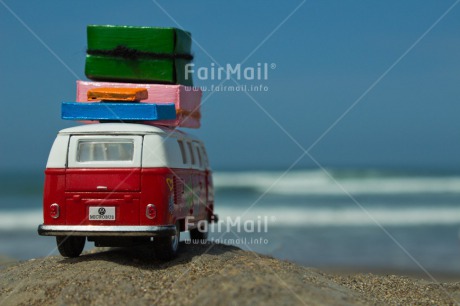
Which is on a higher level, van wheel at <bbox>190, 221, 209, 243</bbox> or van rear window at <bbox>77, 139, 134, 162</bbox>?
van rear window at <bbox>77, 139, 134, 162</bbox>

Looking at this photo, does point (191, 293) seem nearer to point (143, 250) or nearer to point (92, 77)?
point (143, 250)

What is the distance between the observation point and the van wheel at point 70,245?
11.8m

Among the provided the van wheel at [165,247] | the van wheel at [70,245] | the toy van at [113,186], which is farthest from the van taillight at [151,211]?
the van wheel at [70,245]

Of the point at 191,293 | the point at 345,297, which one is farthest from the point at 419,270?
the point at 191,293

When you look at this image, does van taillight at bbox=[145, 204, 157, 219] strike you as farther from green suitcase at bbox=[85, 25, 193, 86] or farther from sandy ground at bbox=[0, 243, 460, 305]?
green suitcase at bbox=[85, 25, 193, 86]

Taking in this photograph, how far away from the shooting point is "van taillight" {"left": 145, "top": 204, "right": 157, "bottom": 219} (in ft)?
35.8

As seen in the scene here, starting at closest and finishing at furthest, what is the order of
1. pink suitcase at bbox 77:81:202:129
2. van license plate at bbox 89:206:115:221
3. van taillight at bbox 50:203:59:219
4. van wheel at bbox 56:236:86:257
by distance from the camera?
van license plate at bbox 89:206:115:221 < van taillight at bbox 50:203:59:219 < van wheel at bbox 56:236:86:257 < pink suitcase at bbox 77:81:202:129

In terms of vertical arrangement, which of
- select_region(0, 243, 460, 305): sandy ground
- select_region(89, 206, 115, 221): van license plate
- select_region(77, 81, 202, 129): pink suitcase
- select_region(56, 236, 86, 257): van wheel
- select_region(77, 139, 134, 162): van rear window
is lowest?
select_region(0, 243, 460, 305): sandy ground

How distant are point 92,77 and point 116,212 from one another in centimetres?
258

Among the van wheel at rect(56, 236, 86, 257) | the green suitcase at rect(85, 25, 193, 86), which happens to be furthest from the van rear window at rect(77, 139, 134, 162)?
the green suitcase at rect(85, 25, 193, 86)

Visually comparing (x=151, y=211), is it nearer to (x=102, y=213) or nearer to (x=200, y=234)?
(x=102, y=213)

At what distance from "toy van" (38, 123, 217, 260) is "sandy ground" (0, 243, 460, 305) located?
488 mm

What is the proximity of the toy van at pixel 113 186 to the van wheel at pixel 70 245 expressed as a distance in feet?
1.72

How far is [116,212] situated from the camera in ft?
36.0
